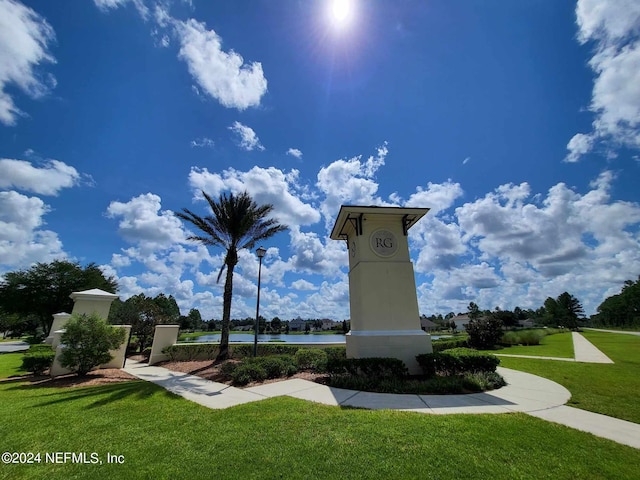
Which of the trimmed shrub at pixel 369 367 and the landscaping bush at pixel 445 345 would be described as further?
the landscaping bush at pixel 445 345

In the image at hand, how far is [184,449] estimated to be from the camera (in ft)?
12.1

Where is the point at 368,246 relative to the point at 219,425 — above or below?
above

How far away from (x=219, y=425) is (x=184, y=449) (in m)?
0.88

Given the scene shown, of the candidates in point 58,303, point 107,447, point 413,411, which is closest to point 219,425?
point 107,447

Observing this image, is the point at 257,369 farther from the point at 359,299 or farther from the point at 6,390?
the point at 6,390

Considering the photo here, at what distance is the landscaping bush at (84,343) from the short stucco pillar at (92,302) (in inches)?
55.8

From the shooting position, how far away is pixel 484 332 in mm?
20250

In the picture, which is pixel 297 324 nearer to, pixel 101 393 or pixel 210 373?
pixel 210 373

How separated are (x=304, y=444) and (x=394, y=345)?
6.01m

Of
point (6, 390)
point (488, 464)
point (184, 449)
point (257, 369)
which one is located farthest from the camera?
point (257, 369)

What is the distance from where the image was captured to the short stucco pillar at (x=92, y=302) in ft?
34.9

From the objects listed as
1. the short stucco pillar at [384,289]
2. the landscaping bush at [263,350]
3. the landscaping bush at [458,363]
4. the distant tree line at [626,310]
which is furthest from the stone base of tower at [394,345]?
the distant tree line at [626,310]

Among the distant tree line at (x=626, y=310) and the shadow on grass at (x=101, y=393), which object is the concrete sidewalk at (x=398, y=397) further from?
the distant tree line at (x=626, y=310)

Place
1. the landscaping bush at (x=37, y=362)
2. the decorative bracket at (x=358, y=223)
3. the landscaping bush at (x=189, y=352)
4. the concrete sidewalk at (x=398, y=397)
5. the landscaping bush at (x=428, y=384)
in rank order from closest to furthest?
the concrete sidewalk at (x=398, y=397), the landscaping bush at (x=428, y=384), the landscaping bush at (x=37, y=362), the decorative bracket at (x=358, y=223), the landscaping bush at (x=189, y=352)
